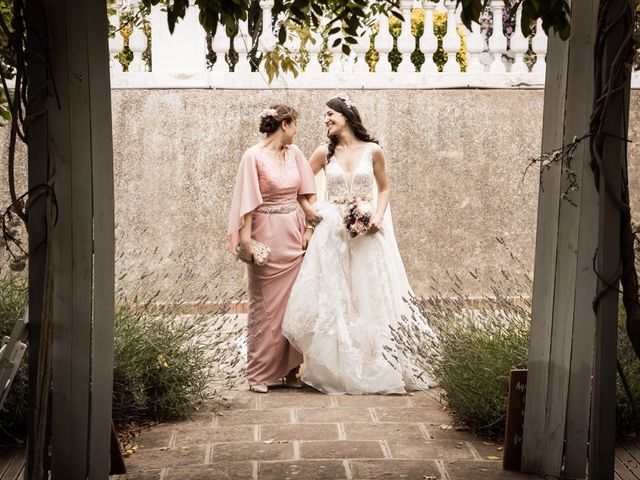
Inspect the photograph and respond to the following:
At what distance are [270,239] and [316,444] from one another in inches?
90.2

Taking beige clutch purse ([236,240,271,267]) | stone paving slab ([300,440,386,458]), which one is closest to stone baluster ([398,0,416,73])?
beige clutch purse ([236,240,271,267])

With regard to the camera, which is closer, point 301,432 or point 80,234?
point 80,234

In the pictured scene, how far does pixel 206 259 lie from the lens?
37.7ft

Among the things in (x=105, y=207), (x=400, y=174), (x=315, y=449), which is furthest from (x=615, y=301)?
(x=400, y=174)

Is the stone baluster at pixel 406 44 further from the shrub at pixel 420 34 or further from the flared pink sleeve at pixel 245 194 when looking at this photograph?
the flared pink sleeve at pixel 245 194

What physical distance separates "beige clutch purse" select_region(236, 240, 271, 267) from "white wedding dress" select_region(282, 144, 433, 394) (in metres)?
0.32

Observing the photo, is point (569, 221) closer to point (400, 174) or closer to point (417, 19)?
point (400, 174)

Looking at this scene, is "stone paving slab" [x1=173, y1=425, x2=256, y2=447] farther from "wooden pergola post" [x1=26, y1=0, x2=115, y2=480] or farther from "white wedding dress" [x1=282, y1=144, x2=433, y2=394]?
"wooden pergola post" [x1=26, y1=0, x2=115, y2=480]

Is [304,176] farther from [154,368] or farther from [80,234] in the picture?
[80,234]

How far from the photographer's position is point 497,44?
1164cm

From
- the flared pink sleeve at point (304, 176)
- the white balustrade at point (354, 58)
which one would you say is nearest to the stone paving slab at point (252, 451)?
the flared pink sleeve at point (304, 176)

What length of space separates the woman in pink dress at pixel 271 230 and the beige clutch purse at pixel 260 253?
0.02 meters

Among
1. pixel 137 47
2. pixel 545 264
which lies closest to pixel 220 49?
pixel 137 47

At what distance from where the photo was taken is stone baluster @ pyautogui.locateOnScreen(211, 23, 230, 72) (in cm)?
1137
